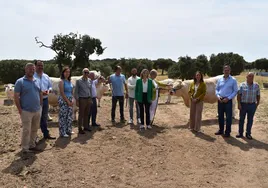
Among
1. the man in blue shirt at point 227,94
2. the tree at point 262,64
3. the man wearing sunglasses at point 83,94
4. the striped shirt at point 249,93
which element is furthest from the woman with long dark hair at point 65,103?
the tree at point 262,64

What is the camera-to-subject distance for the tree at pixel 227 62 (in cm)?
5803

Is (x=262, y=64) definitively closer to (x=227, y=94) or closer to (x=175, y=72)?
(x=175, y=72)

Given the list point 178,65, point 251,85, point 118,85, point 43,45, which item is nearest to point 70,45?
point 43,45

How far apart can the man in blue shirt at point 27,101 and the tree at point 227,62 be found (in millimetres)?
52787

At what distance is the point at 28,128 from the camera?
23.6 feet

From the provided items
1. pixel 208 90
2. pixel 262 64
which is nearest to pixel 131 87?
pixel 208 90

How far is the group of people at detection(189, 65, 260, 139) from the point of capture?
912cm

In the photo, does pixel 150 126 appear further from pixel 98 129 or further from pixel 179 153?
pixel 179 153

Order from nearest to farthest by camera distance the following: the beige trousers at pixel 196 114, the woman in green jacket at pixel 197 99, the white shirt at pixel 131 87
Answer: the woman in green jacket at pixel 197 99, the beige trousers at pixel 196 114, the white shirt at pixel 131 87

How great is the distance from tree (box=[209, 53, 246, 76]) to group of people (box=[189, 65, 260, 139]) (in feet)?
161

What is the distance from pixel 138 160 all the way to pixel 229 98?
371cm

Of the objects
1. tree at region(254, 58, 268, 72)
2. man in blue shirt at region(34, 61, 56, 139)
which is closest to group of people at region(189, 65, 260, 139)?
man in blue shirt at region(34, 61, 56, 139)

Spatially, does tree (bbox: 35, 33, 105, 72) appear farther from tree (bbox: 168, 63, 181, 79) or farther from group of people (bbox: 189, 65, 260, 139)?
group of people (bbox: 189, 65, 260, 139)

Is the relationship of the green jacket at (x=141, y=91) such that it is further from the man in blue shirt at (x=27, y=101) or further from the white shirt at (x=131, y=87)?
the man in blue shirt at (x=27, y=101)
